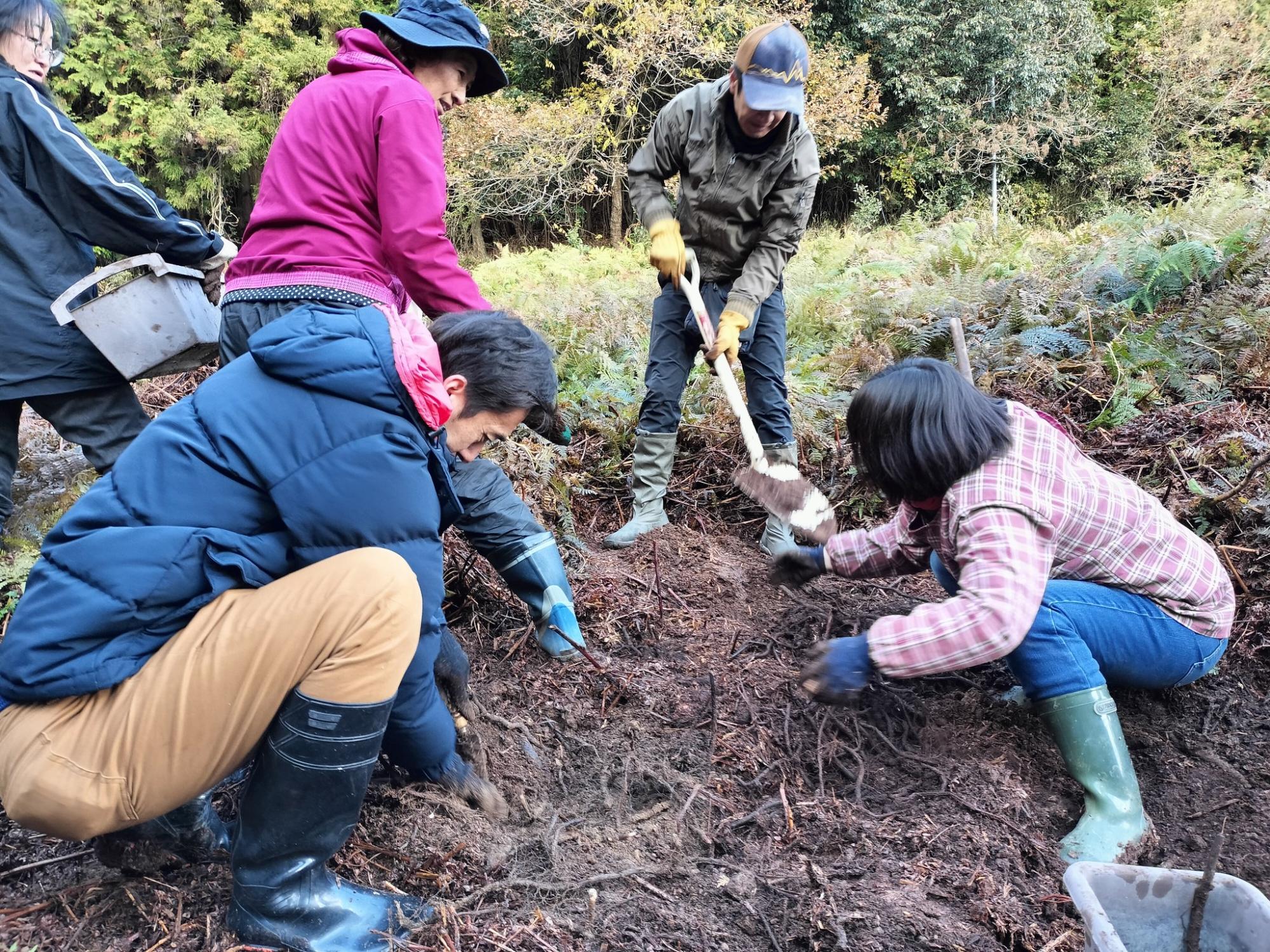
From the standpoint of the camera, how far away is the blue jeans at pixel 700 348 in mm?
3877

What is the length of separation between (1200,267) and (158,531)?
555 cm

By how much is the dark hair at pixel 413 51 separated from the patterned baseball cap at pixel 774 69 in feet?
3.73

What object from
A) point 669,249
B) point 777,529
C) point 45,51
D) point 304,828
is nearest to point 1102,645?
point 777,529

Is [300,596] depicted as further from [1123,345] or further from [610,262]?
[610,262]

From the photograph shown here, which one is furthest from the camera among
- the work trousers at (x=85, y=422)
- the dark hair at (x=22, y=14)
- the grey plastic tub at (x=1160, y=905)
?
the work trousers at (x=85, y=422)

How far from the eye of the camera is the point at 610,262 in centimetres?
1255

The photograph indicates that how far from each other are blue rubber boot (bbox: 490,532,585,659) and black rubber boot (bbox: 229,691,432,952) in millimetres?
1212

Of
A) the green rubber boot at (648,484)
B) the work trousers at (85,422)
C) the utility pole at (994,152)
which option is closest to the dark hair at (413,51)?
the work trousers at (85,422)

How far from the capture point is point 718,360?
3.57 m

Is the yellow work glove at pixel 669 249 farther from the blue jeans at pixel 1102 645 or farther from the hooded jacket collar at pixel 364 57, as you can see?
the blue jeans at pixel 1102 645

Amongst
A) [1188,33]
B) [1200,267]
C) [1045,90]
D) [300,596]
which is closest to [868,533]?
[300,596]

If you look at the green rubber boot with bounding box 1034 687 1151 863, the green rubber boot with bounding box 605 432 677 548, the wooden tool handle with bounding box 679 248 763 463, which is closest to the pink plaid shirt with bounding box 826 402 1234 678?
the green rubber boot with bounding box 1034 687 1151 863

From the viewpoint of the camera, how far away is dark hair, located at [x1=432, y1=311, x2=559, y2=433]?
2.02 m

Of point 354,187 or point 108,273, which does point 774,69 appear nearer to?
point 354,187
